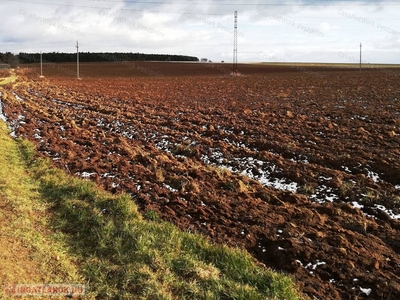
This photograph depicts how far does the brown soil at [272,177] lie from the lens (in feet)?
15.3

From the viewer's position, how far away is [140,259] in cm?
439

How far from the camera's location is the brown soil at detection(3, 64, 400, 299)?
466 cm

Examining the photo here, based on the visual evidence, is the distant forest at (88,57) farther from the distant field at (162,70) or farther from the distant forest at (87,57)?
the distant field at (162,70)

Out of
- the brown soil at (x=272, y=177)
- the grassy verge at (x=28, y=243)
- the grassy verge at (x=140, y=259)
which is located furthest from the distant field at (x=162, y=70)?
the grassy verge at (x=140, y=259)

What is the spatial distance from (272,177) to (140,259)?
14.2 ft

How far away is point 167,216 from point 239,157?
4.16 meters

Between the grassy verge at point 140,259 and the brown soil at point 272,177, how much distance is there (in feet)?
1.40

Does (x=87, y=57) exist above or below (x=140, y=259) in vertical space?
above

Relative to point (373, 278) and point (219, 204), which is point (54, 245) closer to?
point (219, 204)

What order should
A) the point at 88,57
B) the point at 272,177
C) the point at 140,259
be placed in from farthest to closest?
the point at 88,57 → the point at 272,177 → the point at 140,259

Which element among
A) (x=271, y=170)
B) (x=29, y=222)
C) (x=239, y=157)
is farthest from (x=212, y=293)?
(x=239, y=157)

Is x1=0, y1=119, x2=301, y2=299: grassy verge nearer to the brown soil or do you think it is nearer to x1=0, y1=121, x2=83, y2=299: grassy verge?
x1=0, y1=121, x2=83, y2=299: grassy verge

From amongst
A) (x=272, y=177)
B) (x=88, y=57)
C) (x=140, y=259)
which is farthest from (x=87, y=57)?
(x=140, y=259)

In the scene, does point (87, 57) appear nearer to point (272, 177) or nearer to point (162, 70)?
point (162, 70)
